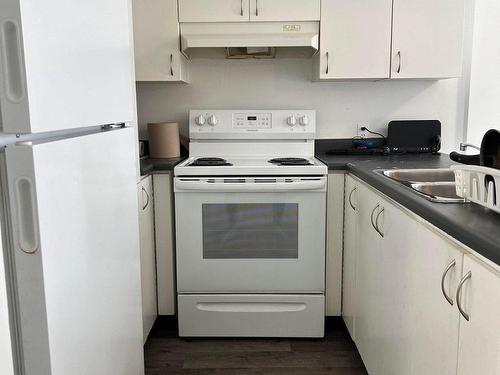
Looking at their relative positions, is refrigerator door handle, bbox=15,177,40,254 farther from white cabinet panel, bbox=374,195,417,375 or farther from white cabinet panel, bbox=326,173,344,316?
white cabinet panel, bbox=326,173,344,316

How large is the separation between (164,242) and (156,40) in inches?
42.8

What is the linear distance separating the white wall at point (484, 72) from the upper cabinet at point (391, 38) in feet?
1.13

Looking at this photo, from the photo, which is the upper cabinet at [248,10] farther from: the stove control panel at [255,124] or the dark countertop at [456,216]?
the dark countertop at [456,216]

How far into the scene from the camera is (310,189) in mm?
2381

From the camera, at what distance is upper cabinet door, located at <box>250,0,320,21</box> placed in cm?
257

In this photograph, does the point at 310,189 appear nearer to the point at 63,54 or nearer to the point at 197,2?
the point at 197,2

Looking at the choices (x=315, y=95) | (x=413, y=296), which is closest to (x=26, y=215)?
(x=413, y=296)

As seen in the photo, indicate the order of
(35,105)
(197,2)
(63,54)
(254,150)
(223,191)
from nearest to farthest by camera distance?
(35,105), (63,54), (223,191), (197,2), (254,150)

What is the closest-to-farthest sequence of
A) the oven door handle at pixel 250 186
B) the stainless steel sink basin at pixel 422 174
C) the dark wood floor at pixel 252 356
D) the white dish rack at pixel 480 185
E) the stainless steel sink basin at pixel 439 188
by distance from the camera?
the white dish rack at pixel 480 185 → the stainless steel sink basin at pixel 439 188 → the stainless steel sink basin at pixel 422 174 → the dark wood floor at pixel 252 356 → the oven door handle at pixel 250 186

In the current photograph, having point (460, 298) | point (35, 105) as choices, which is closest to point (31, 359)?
point (35, 105)

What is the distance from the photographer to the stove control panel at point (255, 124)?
2.82 metres

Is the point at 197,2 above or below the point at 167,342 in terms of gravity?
above

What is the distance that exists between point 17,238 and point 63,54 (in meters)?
0.40

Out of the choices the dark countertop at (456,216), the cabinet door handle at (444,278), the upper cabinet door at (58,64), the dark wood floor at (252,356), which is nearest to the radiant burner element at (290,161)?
the dark countertop at (456,216)
